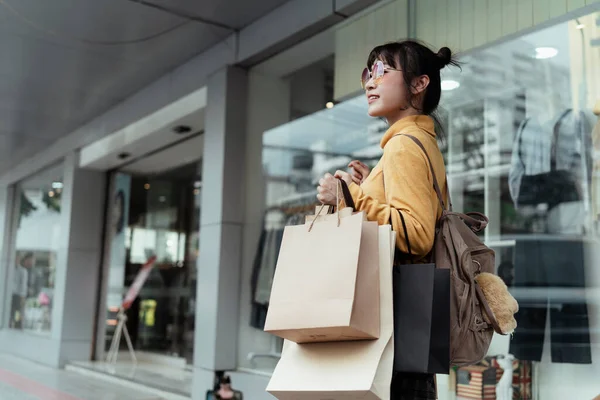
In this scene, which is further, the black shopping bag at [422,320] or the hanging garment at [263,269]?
the hanging garment at [263,269]

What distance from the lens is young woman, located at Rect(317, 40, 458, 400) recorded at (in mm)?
1455

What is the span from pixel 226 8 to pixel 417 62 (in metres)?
3.57

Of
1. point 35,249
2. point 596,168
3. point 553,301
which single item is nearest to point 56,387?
point 35,249

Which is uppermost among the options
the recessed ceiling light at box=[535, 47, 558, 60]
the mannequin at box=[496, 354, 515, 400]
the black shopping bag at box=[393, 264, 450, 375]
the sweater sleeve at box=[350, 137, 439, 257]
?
the recessed ceiling light at box=[535, 47, 558, 60]

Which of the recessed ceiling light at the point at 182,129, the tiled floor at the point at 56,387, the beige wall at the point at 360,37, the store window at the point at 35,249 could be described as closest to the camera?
the beige wall at the point at 360,37

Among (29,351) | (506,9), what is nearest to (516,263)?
(506,9)

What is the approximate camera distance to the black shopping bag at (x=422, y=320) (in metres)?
1.35

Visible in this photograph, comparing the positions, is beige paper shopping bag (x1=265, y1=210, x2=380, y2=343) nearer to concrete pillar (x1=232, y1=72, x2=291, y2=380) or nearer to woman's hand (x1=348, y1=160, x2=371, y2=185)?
woman's hand (x1=348, y1=160, x2=371, y2=185)

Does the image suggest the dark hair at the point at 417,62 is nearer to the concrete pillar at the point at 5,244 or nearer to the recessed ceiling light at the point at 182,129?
the recessed ceiling light at the point at 182,129

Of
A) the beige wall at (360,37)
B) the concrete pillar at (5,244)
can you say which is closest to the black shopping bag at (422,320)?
the beige wall at (360,37)

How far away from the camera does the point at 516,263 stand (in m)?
3.81

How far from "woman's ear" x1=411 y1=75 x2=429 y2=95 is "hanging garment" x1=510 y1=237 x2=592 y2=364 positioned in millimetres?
2251

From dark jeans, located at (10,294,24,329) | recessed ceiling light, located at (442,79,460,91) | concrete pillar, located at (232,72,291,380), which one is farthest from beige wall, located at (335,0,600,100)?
dark jeans, located at (10,294,24,329)

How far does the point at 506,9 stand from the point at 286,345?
9.12 ft
